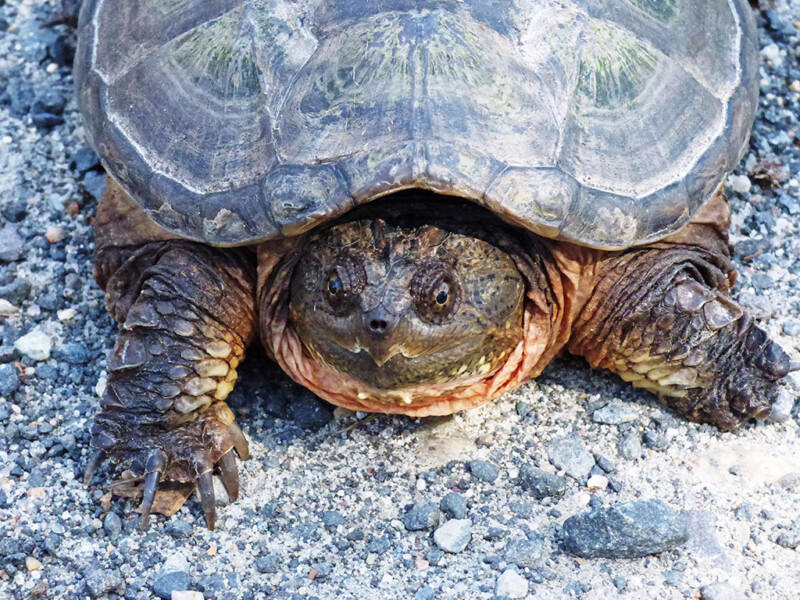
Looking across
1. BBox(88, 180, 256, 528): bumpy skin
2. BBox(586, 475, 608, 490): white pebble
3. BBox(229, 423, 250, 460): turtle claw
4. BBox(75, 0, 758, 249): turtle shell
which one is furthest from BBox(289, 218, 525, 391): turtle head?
BBox(586, 475, 608, 490): white pebble

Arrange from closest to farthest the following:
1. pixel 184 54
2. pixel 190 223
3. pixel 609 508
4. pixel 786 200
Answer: pixel 609 508 < pixel 190 223 < pixel 184 54 < pixel 786 200

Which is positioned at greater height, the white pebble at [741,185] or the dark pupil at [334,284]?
the dark pupil at [334,284]

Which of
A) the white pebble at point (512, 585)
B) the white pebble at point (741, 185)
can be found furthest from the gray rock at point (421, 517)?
the white pebble at point (741, 185)

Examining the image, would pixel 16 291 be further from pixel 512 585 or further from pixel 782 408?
pixel 782 408

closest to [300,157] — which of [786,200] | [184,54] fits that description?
[184,54]

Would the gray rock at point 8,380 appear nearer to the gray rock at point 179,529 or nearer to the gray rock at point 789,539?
the gray rock at point 179,529

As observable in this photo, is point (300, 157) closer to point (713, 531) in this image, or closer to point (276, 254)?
point (276, 254)
